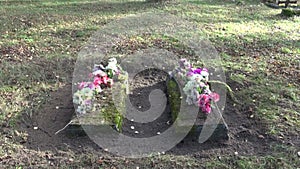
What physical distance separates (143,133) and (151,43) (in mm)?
3323

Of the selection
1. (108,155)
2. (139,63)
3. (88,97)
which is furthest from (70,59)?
(108,155)

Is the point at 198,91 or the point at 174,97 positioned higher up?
the point at 198,91

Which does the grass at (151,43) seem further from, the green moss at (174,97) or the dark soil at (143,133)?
the green moss at (174,97)

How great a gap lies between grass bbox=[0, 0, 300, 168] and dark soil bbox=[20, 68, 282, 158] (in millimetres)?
127

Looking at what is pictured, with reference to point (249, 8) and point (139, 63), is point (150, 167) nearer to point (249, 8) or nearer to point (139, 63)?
point (139, 63)

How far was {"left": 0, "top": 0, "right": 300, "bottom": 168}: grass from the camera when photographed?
156 inches

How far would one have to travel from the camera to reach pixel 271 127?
14.8 feet

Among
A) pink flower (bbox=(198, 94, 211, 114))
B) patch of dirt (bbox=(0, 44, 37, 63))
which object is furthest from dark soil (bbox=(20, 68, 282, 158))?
patch of dirt (bbox=(0, 44, 37, 63))

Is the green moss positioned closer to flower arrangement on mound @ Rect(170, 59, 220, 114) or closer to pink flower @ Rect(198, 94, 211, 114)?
flower arrangement on mound @ Rect(170, 59, 220, 114)

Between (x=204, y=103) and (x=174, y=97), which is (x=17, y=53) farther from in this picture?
(x=204, y=103)

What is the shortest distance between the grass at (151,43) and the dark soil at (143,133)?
13 centimetres

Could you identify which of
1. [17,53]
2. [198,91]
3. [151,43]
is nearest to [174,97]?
[198,91]

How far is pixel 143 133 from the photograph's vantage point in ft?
14.4

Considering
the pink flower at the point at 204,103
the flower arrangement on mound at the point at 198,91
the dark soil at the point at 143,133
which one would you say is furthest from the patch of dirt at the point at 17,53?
the pink flower at the point at 204,103
